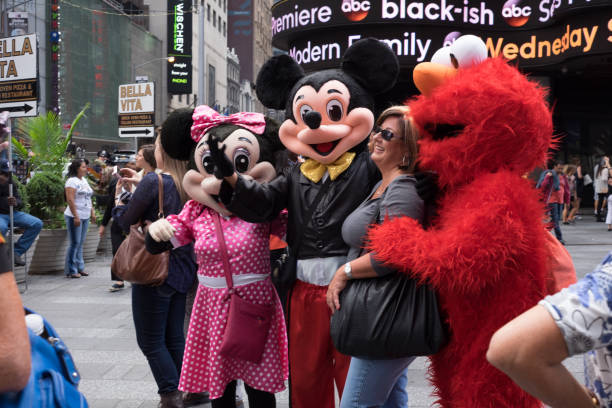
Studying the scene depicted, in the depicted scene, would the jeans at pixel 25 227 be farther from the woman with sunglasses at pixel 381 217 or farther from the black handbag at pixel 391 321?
the black handbag at pixel 391 321

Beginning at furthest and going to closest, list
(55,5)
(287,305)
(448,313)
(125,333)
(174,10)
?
(174,10)
(55,5)
(125,333)
(287,305)
(448,313)

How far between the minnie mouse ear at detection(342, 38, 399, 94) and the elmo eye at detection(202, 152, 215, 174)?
0.89 metres

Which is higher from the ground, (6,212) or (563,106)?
(563,106)

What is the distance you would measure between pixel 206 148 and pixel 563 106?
50.9ft

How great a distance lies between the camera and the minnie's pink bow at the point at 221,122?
3.24 meters

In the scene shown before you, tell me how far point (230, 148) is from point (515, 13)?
9449mm

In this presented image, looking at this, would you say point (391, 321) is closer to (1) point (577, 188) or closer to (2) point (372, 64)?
(2) point (372, 64)

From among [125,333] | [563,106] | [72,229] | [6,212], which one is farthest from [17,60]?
[563,106]

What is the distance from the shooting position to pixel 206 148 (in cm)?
313

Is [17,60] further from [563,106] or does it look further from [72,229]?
[563,106]

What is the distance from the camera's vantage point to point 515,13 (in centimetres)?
1084

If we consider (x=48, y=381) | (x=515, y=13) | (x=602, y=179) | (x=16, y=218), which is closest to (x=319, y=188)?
(x=48, y=381)

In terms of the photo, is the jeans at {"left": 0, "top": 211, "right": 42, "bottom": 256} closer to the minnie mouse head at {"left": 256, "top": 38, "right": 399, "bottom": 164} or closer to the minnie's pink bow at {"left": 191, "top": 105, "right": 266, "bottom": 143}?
the minnie's pink bow at {"left": 191, "top": 105, "right": 266, "bottom": 143}

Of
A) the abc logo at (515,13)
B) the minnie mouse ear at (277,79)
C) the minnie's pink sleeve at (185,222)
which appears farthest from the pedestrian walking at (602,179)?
the minnie's pink sleeve at (185,222)
